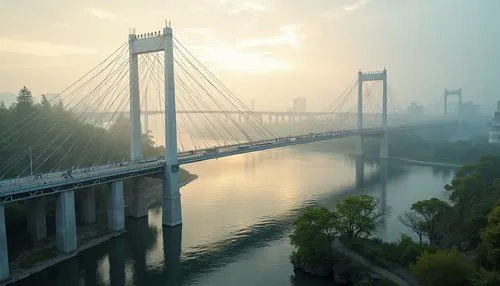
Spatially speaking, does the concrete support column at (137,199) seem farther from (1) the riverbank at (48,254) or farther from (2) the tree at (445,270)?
(2) the tree at (445,270)

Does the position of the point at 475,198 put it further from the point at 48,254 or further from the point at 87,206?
the point at 48,254

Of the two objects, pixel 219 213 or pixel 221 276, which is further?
pixel 219 213

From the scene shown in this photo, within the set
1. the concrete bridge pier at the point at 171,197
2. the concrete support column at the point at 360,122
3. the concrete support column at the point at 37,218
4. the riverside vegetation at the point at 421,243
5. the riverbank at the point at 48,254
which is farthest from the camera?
the concrete support column at the point at 360,122

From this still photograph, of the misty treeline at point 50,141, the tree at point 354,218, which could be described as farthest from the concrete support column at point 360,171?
the tree at point 354,218

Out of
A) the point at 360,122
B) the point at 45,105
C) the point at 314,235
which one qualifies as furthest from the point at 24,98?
the point at 360,122

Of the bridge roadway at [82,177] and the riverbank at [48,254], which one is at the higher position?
the bridge roadway at [82,177]

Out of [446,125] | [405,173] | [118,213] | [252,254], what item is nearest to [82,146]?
[118,213]

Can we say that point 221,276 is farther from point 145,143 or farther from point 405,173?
point 405,173
